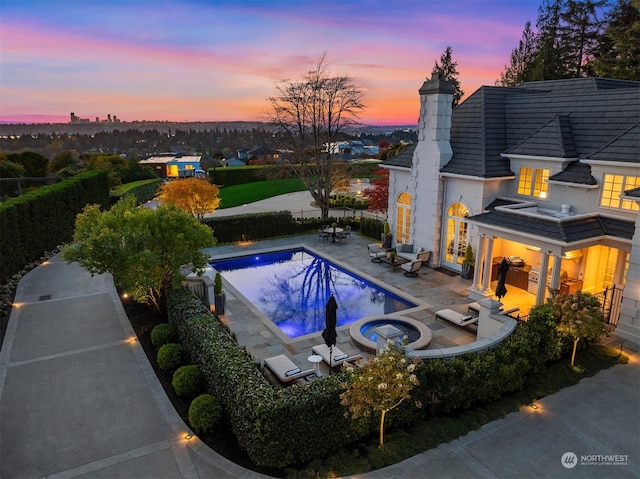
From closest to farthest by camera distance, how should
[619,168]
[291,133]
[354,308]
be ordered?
[619,168] → [354,308] → [291,133]

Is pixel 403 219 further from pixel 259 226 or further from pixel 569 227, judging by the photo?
pixel 259 226

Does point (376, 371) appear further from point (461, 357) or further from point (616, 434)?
point (616, 434)

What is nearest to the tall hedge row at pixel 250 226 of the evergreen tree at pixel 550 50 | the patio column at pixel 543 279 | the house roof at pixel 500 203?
the house roof at pixel 500 203

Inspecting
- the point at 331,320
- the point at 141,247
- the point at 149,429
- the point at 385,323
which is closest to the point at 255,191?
the point at 141,247

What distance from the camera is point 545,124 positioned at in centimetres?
1925

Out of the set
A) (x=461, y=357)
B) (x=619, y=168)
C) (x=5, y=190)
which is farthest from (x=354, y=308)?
(x=5, y=190)

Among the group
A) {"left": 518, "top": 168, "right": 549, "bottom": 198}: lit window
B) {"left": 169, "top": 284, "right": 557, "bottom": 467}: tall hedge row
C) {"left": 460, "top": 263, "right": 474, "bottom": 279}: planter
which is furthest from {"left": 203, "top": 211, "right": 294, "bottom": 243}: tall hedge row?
{"left": 518, "top": 168, "right": 549, "bottom": 198}: lit window

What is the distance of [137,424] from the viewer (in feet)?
33.7

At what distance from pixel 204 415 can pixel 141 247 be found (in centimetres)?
654

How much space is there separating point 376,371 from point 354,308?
9.23 m

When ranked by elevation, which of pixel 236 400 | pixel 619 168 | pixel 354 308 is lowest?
pixel 354 308

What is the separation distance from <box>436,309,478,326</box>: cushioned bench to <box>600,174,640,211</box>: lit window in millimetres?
6906

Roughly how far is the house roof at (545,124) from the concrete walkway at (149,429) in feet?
27.4

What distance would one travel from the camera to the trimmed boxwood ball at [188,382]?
11062mm
